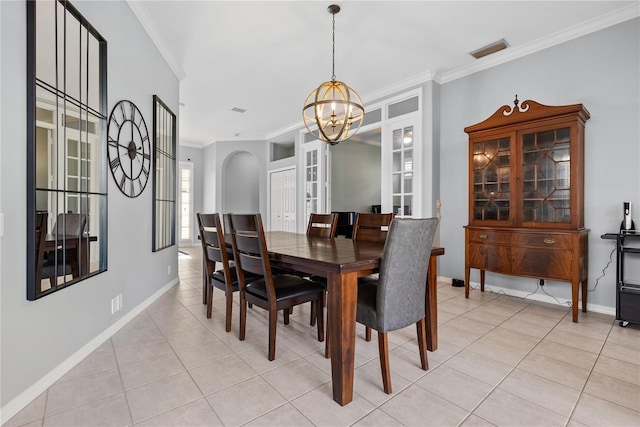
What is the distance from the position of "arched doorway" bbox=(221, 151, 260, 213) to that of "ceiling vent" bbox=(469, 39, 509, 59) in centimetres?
607

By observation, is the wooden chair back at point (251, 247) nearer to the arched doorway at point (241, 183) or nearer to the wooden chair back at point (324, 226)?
the wooden chair back at point (324, 226)

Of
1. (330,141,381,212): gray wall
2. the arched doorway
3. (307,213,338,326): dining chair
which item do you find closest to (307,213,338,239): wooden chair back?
(307,213,338,326): dining chair

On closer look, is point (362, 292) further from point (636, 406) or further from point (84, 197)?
point (84, 197)

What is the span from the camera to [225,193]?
28.2 ft

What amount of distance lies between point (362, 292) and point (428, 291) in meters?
0.50

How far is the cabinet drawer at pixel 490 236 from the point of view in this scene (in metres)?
3.40

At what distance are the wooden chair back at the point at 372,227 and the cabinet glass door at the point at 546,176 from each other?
175 cm

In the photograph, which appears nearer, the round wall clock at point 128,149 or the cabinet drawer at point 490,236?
the round wall clock at point 128,149

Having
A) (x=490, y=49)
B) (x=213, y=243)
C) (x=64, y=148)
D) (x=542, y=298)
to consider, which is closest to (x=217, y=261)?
(x=213, y=243)

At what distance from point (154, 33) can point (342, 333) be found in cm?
356

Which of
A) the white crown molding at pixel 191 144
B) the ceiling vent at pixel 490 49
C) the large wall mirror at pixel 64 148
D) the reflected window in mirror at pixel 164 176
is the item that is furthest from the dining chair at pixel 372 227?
the white crown molding at pixel 191 144

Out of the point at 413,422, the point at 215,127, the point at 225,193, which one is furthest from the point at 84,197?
the point at 225,193

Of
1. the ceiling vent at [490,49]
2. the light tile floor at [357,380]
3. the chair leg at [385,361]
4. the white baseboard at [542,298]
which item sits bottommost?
the light tile floor at [357,380]

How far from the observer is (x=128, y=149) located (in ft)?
9.63
